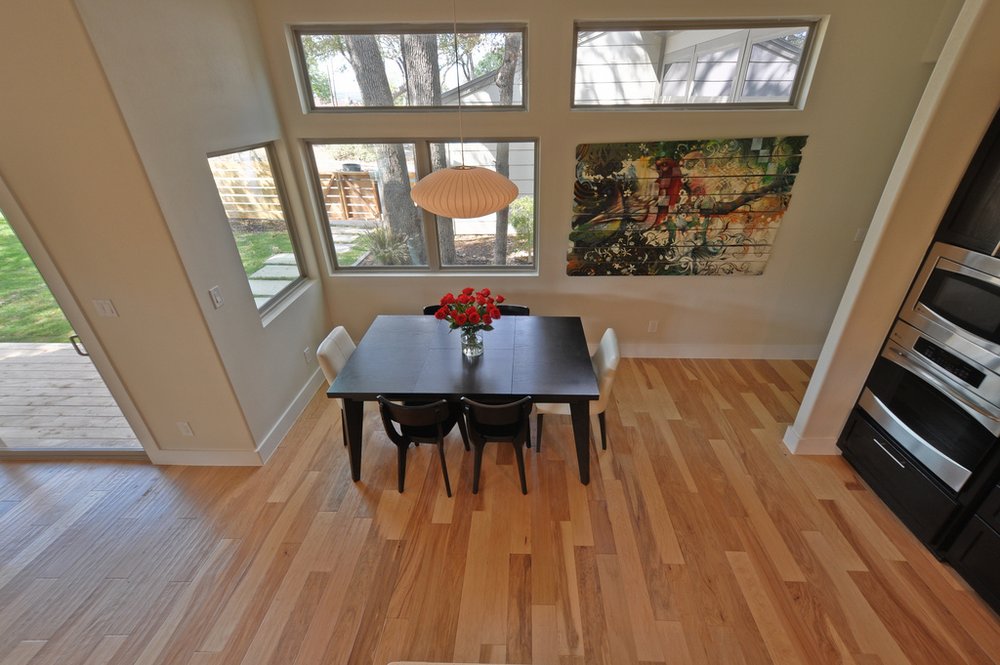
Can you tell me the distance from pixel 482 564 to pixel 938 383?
2.56m

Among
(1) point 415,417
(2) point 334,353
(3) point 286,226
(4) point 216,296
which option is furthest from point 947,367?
(3) point 286,226

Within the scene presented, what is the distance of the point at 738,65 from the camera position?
294cm

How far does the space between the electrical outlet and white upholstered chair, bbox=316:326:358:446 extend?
62 cm

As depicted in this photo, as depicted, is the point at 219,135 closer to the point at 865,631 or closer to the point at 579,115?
the point at 579,115

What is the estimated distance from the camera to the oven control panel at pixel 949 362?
73.5 inches

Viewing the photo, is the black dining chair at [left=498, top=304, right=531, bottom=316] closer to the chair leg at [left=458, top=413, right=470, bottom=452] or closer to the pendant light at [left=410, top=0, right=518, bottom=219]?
the chair leg at [left=458, top=413, right=470, bottom=452]

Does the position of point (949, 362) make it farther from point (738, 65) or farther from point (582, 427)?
point (738, 65)

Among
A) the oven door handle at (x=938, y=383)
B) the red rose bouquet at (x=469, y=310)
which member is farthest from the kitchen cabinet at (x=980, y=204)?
the red rose bouquet at (x=469, y=310)

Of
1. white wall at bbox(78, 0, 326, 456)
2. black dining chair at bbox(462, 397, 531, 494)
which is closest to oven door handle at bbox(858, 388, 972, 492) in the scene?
black dining chair at bbox(462, 397, 531, 494)

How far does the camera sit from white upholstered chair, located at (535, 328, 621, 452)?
2455mm

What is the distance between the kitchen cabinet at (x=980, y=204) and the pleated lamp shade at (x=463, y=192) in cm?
221

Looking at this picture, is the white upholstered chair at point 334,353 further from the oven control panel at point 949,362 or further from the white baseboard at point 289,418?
the oven control panel at point 949,362

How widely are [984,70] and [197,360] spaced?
425cm

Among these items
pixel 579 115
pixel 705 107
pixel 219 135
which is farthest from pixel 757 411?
pixel 219 135
